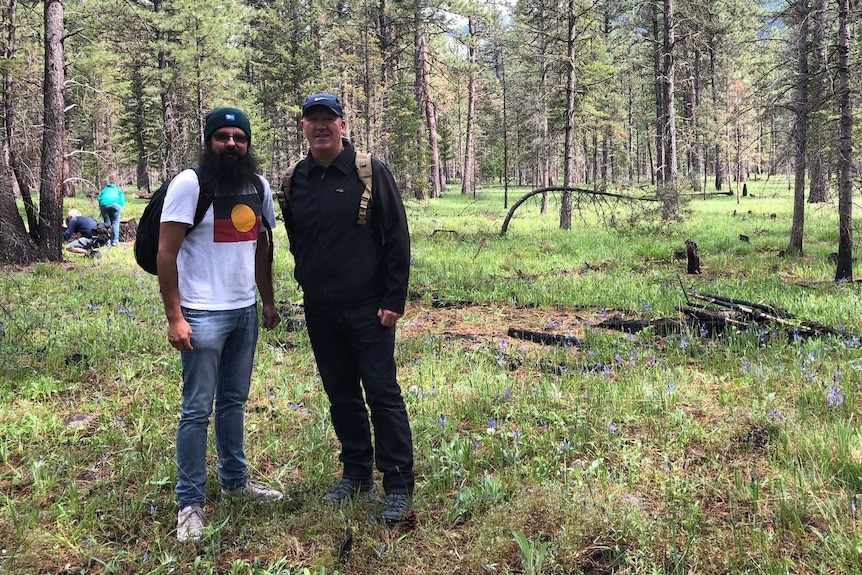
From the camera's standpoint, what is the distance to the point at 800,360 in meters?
4.79

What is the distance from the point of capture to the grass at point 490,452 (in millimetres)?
2676

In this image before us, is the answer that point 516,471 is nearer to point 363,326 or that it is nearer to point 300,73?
point 363,326

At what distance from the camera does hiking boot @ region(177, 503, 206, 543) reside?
289 cm

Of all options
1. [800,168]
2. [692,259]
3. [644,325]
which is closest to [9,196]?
[644,325]

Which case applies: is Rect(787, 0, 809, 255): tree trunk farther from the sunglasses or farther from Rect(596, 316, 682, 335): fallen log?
the sunglasses

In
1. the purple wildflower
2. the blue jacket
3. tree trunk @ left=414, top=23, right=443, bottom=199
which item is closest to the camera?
the purple wildflower

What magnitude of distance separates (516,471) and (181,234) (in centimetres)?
238

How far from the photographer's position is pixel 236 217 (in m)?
3.07

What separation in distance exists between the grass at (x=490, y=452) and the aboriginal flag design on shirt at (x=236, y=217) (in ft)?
5.13

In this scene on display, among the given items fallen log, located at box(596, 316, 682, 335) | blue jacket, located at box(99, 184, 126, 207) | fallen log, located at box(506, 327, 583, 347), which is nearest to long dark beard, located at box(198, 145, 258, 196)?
fallen log, located at box(506, 327, 583, 347)

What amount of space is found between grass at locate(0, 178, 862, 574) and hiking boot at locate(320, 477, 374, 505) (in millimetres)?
109

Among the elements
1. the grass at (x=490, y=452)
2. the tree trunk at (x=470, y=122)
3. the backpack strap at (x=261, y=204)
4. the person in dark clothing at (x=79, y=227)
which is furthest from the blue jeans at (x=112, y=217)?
the tree trunk at (x=470, y=122)

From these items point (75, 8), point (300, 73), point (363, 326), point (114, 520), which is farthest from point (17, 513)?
point (300, 73)

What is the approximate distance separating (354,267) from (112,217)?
14.4 metres
